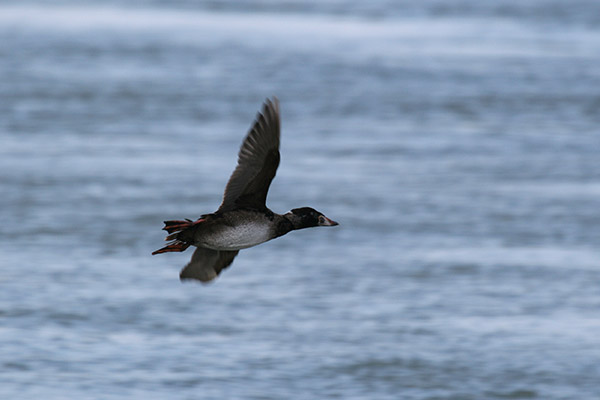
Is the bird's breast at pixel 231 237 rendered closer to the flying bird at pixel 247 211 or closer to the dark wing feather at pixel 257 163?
the flying bird at pixel 247 211

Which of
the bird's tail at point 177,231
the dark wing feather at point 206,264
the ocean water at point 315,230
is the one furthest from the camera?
the ocean water at point 315,230

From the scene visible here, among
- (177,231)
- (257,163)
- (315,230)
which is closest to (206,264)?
(177,231)

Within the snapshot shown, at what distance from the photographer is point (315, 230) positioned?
18.1m

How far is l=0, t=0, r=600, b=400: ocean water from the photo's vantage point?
12.5 m

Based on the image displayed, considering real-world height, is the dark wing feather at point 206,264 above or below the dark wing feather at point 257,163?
below

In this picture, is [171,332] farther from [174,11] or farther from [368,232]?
[174,11]

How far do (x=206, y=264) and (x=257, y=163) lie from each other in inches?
34.4

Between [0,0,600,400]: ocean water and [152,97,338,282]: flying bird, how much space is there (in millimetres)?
4186

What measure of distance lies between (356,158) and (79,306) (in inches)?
354

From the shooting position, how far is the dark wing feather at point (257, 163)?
7582 millimetres

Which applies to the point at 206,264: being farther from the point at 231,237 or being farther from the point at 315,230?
the point at 315,230

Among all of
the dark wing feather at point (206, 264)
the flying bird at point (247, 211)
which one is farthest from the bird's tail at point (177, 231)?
the dark wing feather at point (206, 264)

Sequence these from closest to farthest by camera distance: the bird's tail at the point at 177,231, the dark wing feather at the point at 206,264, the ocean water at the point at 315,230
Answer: the bird's tail at the point at 177,231
the dark wing feather at the point at 206,264
the ocean water at the point at 315,230

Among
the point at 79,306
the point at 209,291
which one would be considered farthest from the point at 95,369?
the point at 209,291
